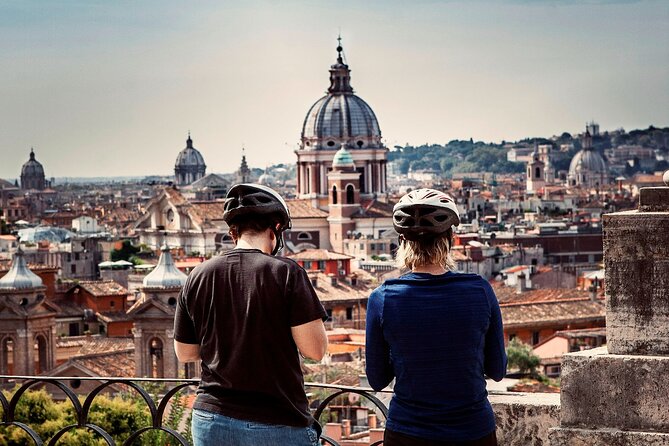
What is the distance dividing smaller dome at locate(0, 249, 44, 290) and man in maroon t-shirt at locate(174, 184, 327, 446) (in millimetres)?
24713

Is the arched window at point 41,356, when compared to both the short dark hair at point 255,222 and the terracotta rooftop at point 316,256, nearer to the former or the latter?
the terracotta rooftop at point 316,256

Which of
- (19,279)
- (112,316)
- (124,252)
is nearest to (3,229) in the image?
(124,252)

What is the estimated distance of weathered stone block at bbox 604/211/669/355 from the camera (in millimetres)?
3334

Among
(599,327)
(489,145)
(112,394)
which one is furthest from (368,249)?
(489,145)

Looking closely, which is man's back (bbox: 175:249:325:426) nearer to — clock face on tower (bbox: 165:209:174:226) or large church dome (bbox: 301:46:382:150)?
clock face on tower (bbox: 165:209:174:226)

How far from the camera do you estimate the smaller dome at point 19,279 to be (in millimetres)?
27766

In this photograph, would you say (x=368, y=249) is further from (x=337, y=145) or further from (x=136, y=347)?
(x=136, y=347)

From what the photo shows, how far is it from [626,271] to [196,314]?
850mm

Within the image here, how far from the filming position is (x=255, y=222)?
3430 millimetres

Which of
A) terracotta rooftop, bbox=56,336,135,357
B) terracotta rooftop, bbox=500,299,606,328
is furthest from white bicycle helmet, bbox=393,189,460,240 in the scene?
terracotta rooftop, bbox=500,299,606,328

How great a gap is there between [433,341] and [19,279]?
25.4 metres

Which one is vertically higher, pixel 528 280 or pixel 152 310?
pixel 152 310

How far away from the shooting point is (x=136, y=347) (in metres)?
25.0

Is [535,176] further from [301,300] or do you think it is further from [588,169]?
[301,300]
